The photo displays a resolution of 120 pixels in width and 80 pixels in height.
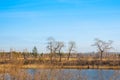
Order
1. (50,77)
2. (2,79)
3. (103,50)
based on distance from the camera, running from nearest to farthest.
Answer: (50,77) → (2,79) → (103,50)

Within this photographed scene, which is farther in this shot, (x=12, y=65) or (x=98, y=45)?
(x=98, y=45)

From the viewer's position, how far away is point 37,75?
11.7 m

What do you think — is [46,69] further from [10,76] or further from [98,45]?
[98,45]

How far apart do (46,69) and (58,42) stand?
6085 centimetres

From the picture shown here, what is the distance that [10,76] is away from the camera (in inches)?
483

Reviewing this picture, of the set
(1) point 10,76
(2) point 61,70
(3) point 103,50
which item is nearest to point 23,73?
(1) point 10,76

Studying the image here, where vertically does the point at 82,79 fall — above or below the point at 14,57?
below

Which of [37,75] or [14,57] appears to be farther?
[14,57]

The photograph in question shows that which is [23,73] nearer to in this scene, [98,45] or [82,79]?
[82,79]

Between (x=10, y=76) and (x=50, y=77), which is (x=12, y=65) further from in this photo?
(x=50, y=77)

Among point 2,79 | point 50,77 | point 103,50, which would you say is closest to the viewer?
point 50,77

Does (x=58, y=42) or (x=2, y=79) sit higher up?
(x=58, y=42)

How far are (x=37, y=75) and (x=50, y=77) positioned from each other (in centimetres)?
64

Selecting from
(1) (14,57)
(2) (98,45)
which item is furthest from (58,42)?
(1) (14,57)
